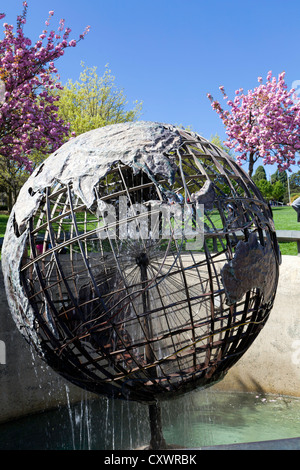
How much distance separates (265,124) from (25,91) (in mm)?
7310

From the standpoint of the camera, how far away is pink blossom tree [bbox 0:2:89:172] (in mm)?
6918

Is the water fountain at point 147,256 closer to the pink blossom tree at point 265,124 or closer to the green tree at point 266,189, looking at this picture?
the pink blossom tree at point 265,124

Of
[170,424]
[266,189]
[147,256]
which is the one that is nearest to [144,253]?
[147,256]

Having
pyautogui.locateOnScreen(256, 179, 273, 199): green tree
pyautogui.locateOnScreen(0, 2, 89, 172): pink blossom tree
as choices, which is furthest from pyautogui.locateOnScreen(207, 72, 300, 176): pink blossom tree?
pyautogui.locateOnScreen(256, 179, 273, 199): green tree

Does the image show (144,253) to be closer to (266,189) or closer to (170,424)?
(170,424)

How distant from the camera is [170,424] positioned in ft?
13.3

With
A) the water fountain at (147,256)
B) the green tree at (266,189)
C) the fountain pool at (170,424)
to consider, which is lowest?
the fountain pool at (170,424)

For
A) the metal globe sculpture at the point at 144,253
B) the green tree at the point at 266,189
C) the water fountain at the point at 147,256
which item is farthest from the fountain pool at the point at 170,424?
the green tree at the point at 266,189

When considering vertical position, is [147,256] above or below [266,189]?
below

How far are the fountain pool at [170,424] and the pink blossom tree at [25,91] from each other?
449 cm

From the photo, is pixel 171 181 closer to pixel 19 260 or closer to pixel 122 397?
pixel 19 260

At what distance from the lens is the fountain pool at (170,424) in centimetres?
374

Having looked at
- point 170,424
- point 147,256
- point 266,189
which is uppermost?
point 266,189
